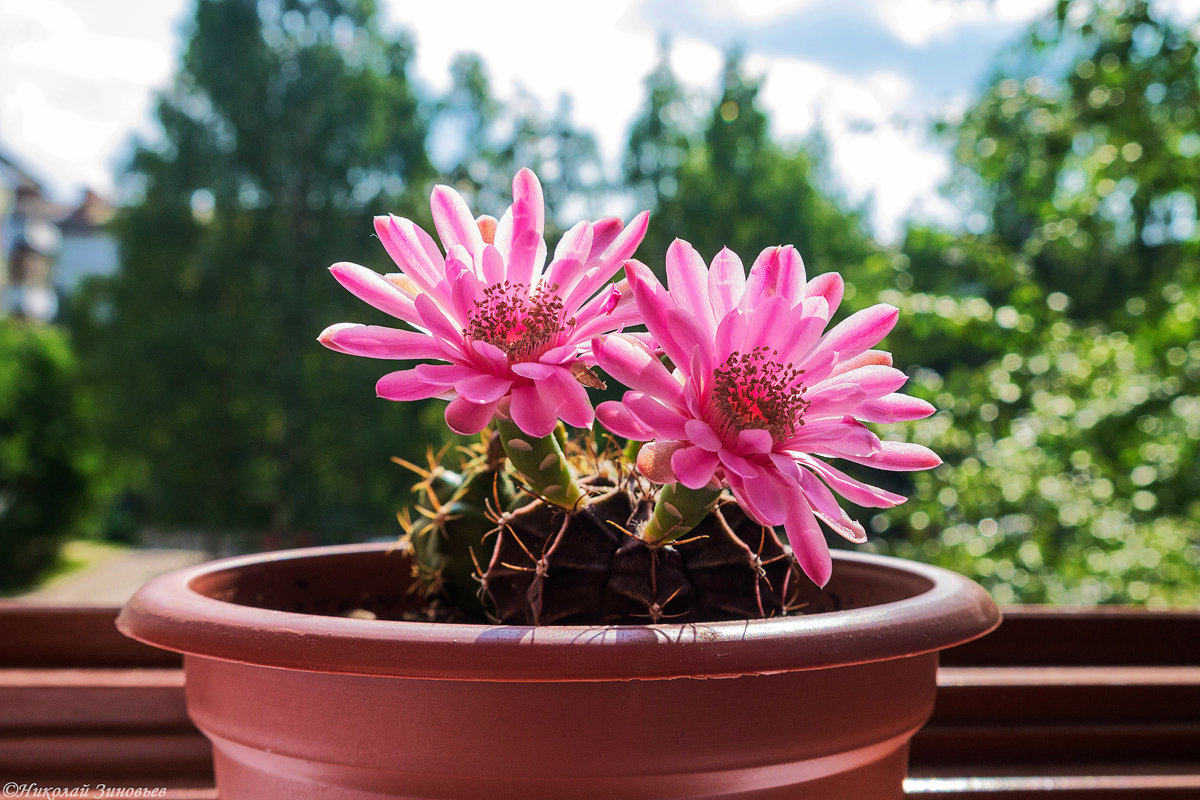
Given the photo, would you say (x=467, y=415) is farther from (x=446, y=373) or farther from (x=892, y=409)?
(x=892, y=409)

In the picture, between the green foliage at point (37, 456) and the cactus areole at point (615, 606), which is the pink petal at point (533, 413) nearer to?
the cactus areole at point (615, 606)

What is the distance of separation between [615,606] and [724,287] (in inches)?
6.1

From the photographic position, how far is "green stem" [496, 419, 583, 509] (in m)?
0.37

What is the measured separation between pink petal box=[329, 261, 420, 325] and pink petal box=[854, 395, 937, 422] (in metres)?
0.18

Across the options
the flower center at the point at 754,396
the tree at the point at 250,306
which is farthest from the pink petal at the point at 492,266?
the tree at the point at 250,306

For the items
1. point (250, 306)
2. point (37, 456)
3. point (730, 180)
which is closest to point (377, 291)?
point (250, 306)

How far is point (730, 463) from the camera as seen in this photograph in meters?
0.31

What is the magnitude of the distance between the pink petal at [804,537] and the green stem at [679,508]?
3 centimetres

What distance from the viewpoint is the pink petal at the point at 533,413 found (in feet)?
1.08

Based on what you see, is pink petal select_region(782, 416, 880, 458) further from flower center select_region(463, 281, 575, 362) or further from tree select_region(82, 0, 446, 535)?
tree select_region(82, 0, 446, 535)

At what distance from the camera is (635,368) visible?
32 centimetres

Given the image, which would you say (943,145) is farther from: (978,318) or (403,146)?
(403,146)

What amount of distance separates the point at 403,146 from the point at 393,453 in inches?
147

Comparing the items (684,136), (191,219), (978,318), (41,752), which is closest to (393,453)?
(191,219)
